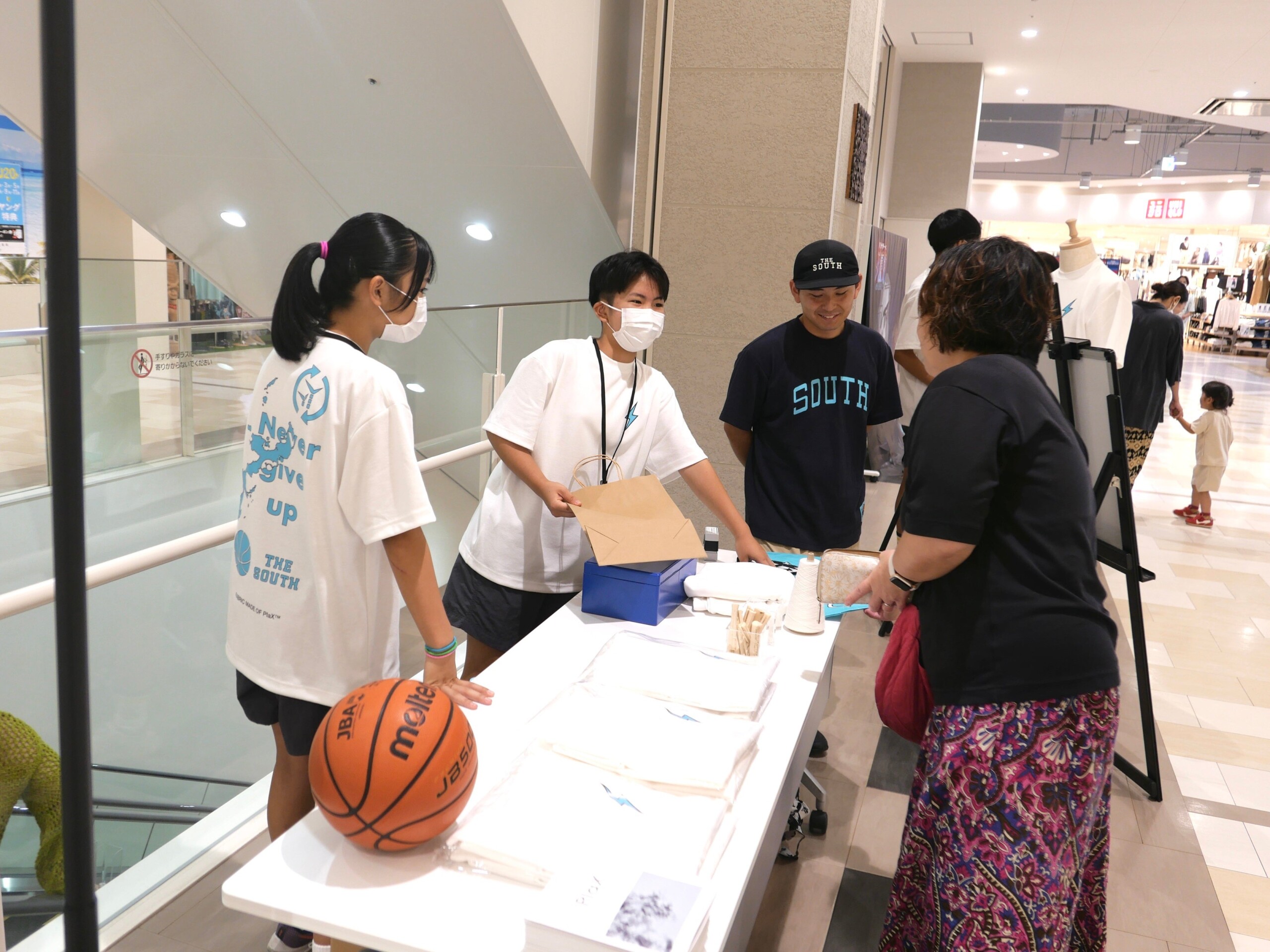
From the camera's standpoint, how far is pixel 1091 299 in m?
4.12

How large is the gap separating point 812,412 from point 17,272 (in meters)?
6.29

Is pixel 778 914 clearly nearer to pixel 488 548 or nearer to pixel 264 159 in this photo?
pixel 488 548

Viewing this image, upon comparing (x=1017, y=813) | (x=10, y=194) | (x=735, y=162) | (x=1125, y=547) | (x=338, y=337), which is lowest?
(x=1017, y=813)

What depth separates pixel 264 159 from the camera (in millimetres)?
5480

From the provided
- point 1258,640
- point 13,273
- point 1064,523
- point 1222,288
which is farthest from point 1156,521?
point 1222,288

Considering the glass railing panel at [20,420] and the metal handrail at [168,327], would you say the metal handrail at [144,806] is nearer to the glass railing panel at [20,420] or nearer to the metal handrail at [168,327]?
the glass railing panel at [20,420]

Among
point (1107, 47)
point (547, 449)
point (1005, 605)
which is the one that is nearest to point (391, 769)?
point (1005, 605)

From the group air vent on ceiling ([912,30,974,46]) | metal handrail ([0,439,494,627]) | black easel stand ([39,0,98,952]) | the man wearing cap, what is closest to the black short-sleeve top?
the man wearing cap

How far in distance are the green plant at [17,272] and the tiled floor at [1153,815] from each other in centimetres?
566

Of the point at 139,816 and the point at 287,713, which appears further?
the point at 139,816

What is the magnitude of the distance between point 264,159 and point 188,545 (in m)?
3.88

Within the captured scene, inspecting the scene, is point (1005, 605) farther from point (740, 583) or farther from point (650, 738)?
point (740, 583)

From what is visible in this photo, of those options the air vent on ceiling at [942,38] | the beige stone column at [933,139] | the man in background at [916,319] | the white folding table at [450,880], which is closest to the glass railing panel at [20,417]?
the white folding table at [450,880]

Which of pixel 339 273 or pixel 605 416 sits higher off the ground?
pixel 339 273
